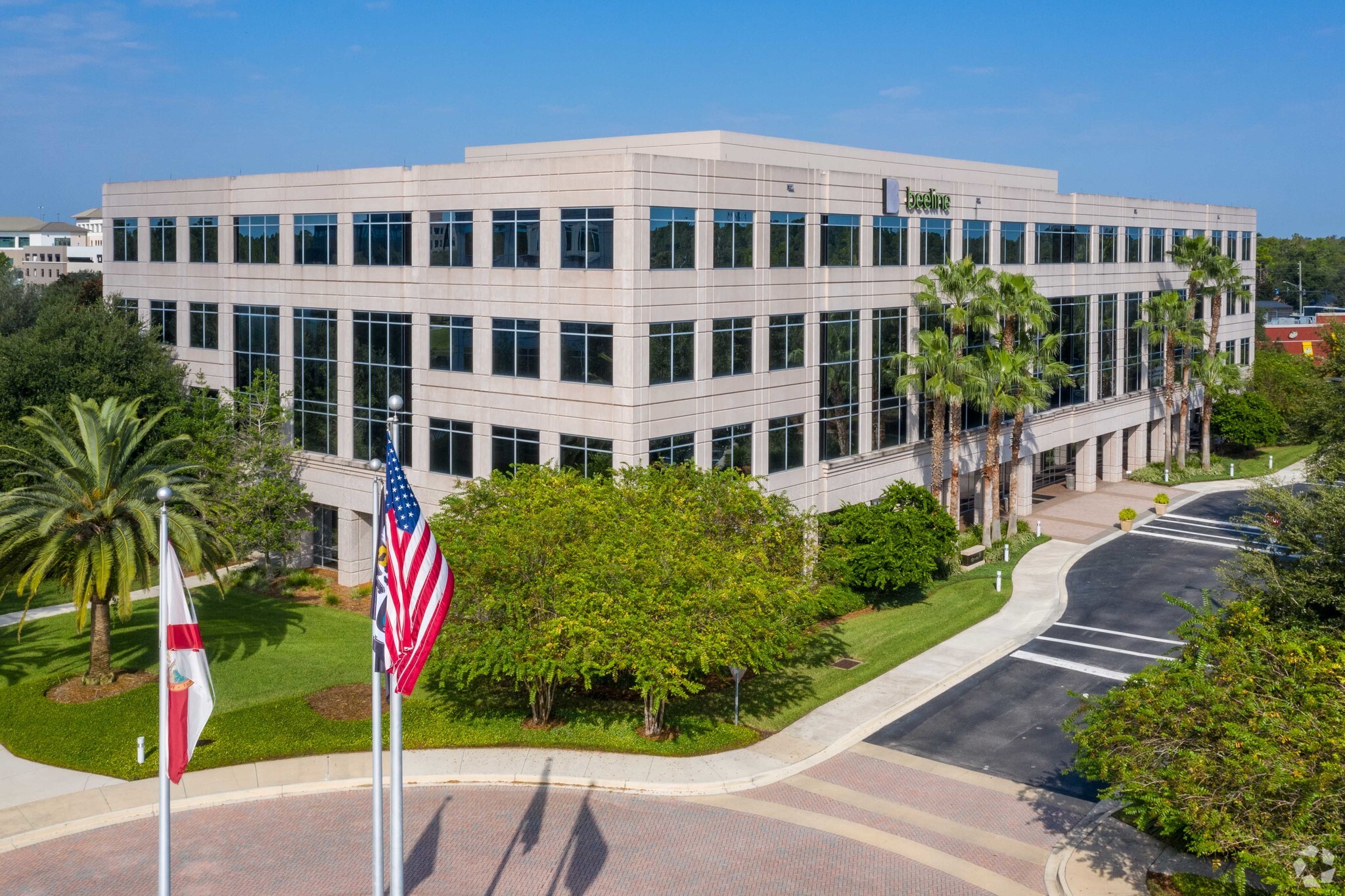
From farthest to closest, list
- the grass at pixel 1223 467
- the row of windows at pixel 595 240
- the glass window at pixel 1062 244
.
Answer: the grass at pixel 1223 467, the glass window at pixel 1062 244, the row of windows at pixel 595 240

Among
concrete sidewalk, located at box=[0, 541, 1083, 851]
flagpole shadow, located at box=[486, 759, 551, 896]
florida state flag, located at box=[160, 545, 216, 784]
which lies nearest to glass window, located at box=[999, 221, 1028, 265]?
concrete sidewalk, located at box=[0, 541, 1083, 851]

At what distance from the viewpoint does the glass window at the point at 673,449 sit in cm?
3969

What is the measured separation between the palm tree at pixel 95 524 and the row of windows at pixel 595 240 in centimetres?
1397

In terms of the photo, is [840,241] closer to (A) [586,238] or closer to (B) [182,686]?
(A) [586,238]

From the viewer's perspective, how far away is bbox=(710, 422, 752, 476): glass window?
138ft

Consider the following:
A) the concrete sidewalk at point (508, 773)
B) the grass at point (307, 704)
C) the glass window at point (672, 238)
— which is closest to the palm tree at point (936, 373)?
the grass at point (307, 704)

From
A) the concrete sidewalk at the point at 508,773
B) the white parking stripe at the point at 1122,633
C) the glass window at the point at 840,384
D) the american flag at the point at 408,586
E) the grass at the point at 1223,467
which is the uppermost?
the glass window at the point at 840,384

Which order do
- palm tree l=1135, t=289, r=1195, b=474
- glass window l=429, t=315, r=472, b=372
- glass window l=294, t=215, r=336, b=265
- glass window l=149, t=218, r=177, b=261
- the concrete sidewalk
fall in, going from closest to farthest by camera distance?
the concrete sidewalk → glass window l=429, t=315, r=472, b=372 → glass window l=294, t=215, r=336, b=265 → glass window l=149, t=218, r=177, b=261 → palm tree l=1135, t=289, r=1195, b=474

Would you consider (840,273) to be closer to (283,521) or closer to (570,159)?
(570,159)

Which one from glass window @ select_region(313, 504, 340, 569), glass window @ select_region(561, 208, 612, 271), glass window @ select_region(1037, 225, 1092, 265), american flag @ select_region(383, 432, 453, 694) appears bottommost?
glass window @ select_region(313, 504, 340, 569)

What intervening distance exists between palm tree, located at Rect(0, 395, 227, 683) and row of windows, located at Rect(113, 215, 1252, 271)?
45.8 feet

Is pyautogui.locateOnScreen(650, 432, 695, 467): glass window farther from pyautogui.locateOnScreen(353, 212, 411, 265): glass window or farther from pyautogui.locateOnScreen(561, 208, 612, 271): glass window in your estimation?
pyautogui.locateOnScreen(353, 212, 411, 265): glass window

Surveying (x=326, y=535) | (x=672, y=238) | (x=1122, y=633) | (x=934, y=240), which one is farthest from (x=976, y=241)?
(x=326, y=535)

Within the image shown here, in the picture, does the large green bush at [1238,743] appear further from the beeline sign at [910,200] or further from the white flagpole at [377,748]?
the beeline sign at [910,200]
